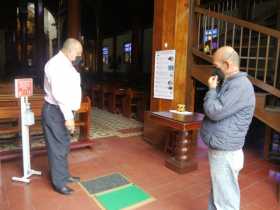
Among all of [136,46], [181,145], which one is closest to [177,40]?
[181,145]

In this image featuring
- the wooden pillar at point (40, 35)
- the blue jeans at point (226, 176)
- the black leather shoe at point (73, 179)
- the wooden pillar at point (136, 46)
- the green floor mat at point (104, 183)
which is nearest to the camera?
the blue jeans at point (226, 176)

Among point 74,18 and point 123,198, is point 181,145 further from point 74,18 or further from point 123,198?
point 74,18

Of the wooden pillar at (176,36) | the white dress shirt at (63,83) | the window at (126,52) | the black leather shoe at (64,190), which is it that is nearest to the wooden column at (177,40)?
the wooden pillar at (176,36)

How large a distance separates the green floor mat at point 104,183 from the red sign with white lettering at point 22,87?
1.20 meters

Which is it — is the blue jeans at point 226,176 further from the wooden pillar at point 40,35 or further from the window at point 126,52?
the window at point 126,52

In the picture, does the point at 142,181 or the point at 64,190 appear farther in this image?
the point at 142,181

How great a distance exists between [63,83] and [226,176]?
1589 millimetres

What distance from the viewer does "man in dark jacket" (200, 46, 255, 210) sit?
5.66ft

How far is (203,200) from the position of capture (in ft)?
8.91

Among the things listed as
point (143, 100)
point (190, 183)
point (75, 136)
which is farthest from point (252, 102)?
point (143, 100)

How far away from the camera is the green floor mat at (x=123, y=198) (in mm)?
2561

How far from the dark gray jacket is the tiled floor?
3.58ft

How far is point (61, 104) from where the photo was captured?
2.42m

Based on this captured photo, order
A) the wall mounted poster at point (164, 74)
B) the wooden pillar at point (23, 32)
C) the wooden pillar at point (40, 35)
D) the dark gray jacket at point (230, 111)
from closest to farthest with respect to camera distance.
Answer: the dark gray jacket at point (230, 111) → the wall mounted poster at point (164, 74) → the wooden pillar at point (40, 35) → the wooden pillar at point (23, 32)
